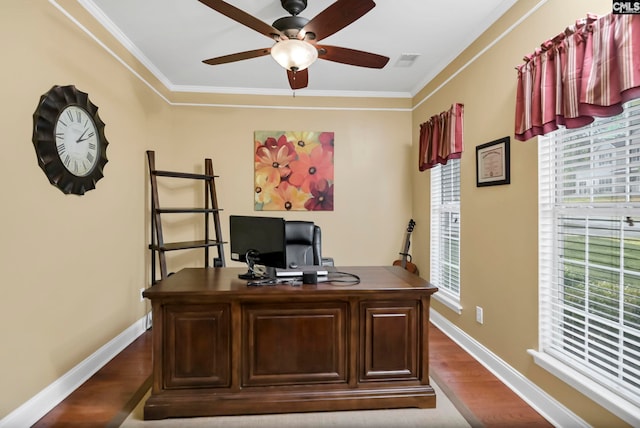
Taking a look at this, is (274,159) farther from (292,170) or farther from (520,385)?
(520,385)

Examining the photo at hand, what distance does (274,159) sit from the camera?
4.20m

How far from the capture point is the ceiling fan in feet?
5.87

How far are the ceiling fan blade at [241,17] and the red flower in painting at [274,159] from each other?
6.95ft

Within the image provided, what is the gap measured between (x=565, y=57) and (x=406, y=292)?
152 centimetres

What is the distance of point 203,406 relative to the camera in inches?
79.4

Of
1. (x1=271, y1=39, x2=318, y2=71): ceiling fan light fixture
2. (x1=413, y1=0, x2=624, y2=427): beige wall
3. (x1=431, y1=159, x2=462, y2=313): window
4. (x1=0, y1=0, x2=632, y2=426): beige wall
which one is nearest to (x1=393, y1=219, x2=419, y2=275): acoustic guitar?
(x1=0, y1=0, x2=632, y2=426): beige wall

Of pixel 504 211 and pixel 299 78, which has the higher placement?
pixel 299 78

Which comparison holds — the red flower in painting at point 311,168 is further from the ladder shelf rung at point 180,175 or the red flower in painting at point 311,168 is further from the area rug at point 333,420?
the area rug at point 333,420

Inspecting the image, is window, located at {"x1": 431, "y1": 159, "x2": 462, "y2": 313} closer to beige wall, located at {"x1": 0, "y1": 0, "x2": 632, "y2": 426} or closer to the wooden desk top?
beige wall, located at {"x1": 0, "y1": 0, "x2": 632, "y2": 426}

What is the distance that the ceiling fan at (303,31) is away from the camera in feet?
5.87

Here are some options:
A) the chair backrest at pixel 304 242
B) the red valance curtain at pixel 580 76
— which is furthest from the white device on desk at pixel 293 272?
the red valance curtain at pixel 580 76

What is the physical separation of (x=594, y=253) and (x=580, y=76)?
0.91 m

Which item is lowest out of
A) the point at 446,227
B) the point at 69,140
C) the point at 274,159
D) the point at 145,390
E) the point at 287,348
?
the point at 145,390

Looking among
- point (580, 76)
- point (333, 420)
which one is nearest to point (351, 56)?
point (580, 76)
